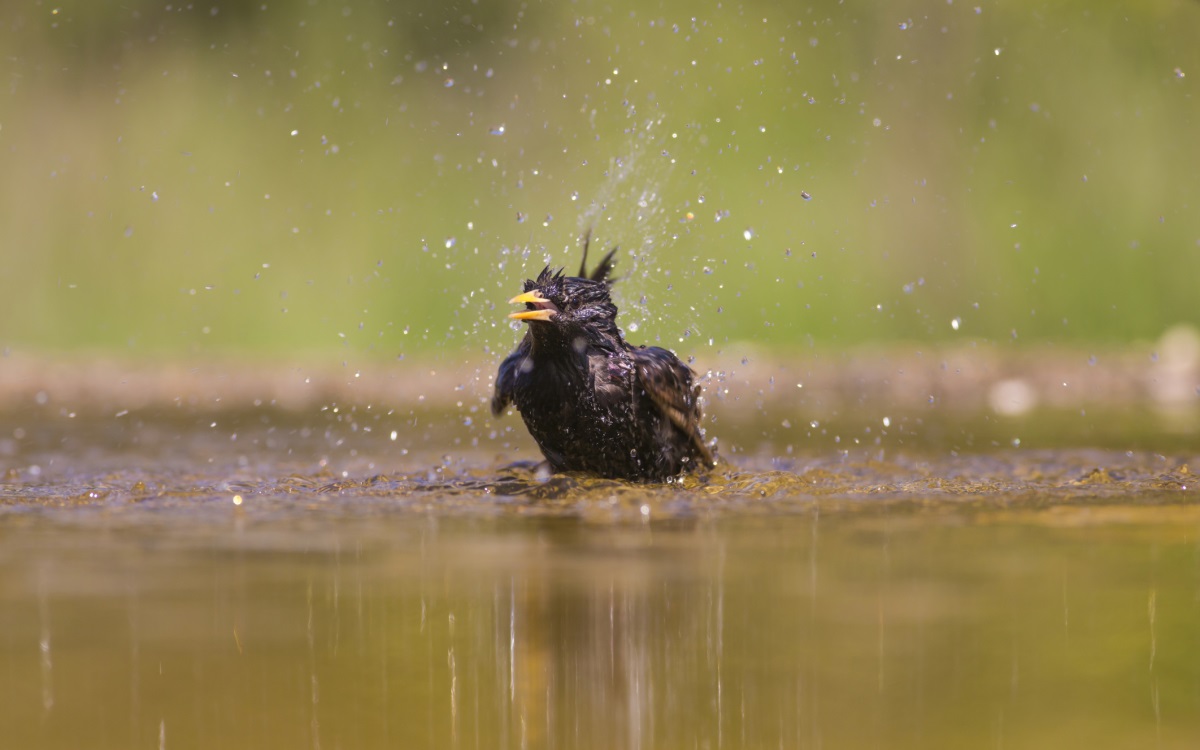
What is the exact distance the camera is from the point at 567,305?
5305mm

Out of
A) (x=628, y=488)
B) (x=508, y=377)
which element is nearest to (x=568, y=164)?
(x=508, y=377)

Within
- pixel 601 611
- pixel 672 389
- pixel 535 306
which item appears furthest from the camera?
pixel 672 389

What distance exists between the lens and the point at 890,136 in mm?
12312

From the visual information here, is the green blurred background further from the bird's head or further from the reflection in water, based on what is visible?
the reflection in water

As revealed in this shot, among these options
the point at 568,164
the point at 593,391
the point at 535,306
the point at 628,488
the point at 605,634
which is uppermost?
the point at 568,164

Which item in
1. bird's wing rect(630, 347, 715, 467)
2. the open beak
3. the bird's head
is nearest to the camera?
the open beak

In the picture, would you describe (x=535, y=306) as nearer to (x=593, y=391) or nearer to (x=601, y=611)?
(x=593, y=391)

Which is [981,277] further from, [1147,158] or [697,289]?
[697,289]

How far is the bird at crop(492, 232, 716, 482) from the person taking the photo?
5293 millimetres

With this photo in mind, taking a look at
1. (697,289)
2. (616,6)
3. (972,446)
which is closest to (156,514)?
(972,446)

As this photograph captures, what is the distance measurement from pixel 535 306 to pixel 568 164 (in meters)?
6.41

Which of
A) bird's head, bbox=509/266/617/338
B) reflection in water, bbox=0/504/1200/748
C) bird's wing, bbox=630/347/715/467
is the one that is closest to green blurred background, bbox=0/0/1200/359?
bird's wing, bbox=630/347/715/467

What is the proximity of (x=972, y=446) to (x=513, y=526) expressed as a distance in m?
3.14

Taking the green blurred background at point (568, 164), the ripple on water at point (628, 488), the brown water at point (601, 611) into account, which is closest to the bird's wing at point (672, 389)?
the ripple on water at point (628, 488)
